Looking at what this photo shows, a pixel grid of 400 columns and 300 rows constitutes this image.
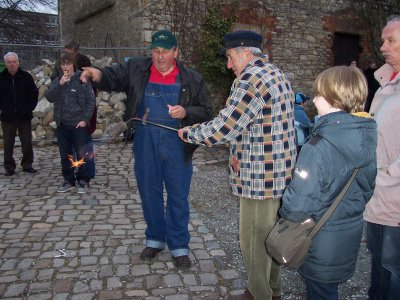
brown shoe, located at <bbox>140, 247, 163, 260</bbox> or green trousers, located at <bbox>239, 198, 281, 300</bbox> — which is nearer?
green trousers, located at <bbox>239, 198, 281, 300</bbox>

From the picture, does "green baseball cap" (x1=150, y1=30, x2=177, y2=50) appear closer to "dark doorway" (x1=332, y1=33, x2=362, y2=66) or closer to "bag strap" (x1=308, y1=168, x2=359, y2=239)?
"bag strap" (x1=308, y1=168, x2=359, y2=239)

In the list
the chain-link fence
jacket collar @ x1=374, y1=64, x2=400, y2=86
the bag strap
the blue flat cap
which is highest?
the chain-link fence

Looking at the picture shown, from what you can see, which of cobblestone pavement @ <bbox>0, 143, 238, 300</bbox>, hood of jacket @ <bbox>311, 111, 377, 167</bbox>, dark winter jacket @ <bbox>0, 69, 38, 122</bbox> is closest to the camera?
hood of jacket @ <bbox>311, 111, 377, 167</bbox>

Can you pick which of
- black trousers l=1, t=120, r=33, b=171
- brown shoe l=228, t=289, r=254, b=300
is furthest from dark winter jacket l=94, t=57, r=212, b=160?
black trousers l=1, t=120, r=33, b=171

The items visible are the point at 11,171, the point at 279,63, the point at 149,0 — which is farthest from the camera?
A: the point at 279,63

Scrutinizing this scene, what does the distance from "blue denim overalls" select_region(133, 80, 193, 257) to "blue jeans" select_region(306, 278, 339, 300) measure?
1.48 metres

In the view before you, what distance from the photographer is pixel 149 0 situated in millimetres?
10078

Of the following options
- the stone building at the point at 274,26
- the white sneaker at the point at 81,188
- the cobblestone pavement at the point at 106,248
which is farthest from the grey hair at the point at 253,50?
the stone building at the point at 274,26

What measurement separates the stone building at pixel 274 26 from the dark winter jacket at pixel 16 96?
4.41 metres

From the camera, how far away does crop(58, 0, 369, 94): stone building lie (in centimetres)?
1045

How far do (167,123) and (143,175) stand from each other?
20.4 inches

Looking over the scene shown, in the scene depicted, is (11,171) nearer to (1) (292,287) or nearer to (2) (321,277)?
(1) (292,287)

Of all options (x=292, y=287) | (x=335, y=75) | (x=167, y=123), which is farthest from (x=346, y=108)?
(x=292, y=287)

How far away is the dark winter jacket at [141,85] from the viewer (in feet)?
10.8
